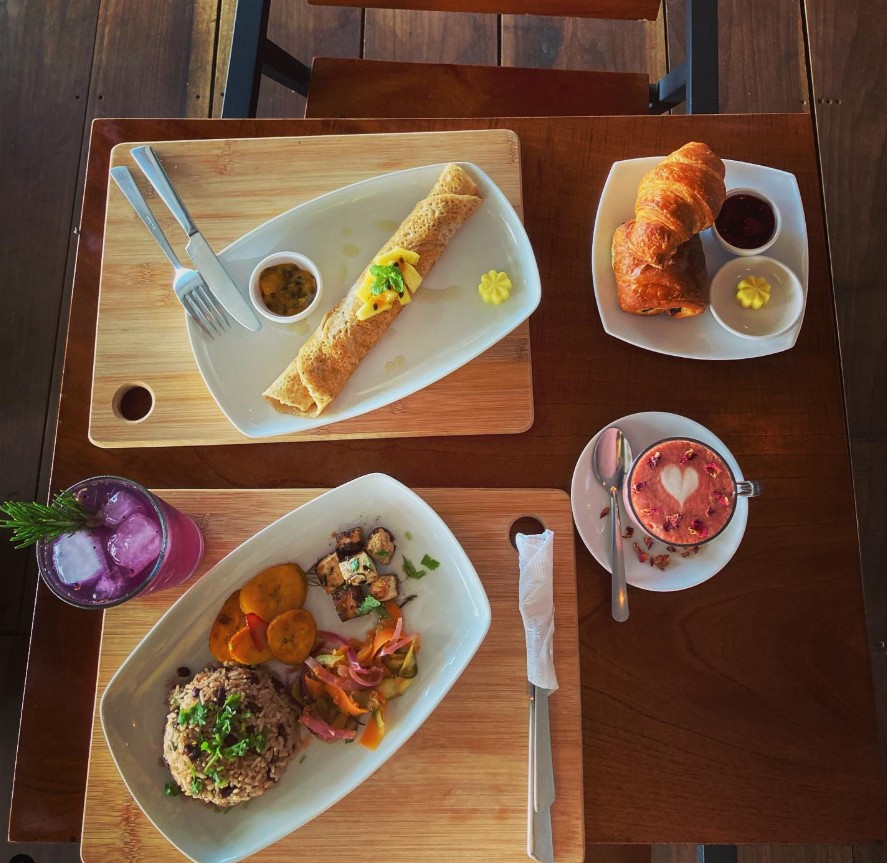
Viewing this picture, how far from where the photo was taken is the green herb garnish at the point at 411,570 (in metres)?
1.38

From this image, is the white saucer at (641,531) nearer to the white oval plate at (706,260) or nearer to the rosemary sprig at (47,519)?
the white oval plate at (706,260)

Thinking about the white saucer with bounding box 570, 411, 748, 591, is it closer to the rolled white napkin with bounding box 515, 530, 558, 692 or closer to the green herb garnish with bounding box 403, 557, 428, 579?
the rolled white napkin with bounding box 515, 530, 558, 692

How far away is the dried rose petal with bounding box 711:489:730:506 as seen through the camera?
135 centimetres

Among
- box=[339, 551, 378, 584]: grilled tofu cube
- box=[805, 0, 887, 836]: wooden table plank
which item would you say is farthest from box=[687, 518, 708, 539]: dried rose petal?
box=[805, 0, 887, 836]: wooden table plank

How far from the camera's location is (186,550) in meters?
1.36

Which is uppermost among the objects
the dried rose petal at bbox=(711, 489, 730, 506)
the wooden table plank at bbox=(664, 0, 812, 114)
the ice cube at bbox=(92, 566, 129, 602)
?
the wooden table plank at bbox=(664, 0, 812, 114)

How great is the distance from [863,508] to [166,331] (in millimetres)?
2294

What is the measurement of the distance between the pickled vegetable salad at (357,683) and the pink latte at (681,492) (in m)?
0.51

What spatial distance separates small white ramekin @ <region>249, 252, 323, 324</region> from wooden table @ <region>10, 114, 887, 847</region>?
0.90ft

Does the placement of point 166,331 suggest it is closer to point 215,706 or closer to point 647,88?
point 215,706

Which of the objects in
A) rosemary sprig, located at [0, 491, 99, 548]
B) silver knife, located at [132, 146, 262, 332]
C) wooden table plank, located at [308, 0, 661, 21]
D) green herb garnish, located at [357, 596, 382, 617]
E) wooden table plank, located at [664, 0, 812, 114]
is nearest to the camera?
rosemary sprig, located at [0, 491, 99, 548]

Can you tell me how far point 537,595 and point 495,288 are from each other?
63cm

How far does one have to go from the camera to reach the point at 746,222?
1.48 m

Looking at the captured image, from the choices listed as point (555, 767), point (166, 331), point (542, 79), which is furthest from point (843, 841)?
point (542, 79)
